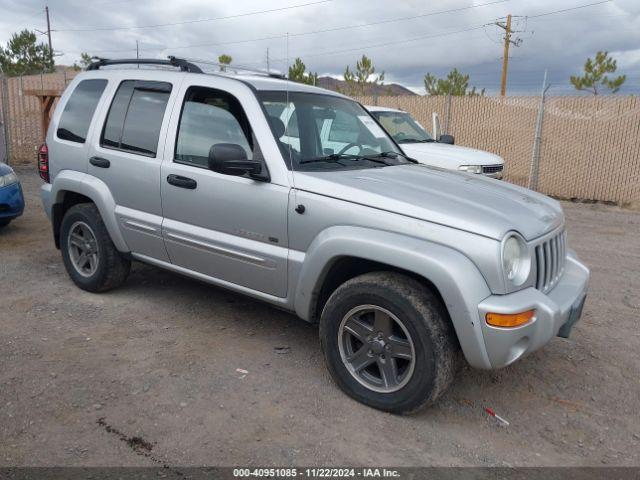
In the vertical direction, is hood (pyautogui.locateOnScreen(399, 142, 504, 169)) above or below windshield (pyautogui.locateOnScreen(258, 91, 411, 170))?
below

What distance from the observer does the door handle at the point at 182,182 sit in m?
4.05

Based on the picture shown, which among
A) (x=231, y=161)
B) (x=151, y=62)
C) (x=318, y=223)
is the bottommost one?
(x=318, y=223)

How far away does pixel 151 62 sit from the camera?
4.75 m

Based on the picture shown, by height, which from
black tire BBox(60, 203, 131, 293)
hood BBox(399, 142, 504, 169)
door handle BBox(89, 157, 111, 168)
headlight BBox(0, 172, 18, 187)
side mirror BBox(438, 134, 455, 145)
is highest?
door handle BBox(89, 157, 111, 168)

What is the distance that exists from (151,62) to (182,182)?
1.29 metres

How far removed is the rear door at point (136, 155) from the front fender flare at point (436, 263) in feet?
5.37

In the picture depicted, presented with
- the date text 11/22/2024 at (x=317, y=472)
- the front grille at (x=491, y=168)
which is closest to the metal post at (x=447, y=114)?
the front grille at (x=491, y=168)

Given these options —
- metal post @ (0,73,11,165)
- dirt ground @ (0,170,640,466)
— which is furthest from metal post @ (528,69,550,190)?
metal post @ (0,73,11,165)

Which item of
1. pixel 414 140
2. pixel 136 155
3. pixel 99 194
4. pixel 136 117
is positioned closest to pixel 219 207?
pixel 136 155

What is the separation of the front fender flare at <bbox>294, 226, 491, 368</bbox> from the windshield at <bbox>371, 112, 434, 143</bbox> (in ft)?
21.4

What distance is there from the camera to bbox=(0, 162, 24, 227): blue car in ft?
22.8

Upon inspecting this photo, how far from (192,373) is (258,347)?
0.61 metres

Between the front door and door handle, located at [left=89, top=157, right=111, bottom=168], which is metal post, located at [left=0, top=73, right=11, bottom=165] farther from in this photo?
the front door

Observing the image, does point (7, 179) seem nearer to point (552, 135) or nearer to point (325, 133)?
point (325, 133)
